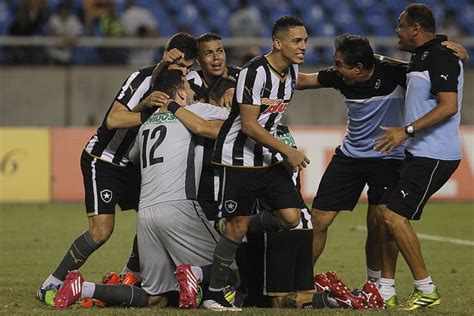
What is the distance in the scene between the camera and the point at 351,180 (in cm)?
882

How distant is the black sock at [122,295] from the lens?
772 cm

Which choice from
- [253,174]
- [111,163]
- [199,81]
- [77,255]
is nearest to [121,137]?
[111,163]

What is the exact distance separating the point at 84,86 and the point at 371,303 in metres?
12.4

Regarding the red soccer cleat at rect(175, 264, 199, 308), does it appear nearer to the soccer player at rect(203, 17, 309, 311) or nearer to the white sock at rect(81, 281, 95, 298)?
the soccer player at rect(203, 17, 309, 311)

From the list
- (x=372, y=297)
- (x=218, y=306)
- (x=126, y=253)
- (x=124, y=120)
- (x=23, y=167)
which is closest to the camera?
(x=218, y=306)

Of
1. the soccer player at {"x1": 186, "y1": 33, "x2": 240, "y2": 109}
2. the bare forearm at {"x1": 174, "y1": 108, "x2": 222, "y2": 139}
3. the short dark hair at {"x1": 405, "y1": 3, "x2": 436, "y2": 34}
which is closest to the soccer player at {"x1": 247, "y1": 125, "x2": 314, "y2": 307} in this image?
the bare forearm at {"x1": 174, "y1": 108, "x2": 222, "y2": 139}

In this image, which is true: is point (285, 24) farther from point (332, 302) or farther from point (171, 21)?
point (171, 21)

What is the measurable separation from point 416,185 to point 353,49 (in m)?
1.18

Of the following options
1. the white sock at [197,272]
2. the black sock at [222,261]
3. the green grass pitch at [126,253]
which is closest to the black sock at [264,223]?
the black sock at [222,261]

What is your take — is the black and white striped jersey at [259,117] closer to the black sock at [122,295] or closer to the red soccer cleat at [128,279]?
the black sock at [122,295]

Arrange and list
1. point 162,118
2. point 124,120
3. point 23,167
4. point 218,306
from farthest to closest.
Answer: point 23,167 → point 124,120 → point 162,118 → point 218,306

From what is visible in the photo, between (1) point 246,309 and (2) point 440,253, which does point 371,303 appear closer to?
(1) point 246,309

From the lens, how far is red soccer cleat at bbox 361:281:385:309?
7793 millimetres

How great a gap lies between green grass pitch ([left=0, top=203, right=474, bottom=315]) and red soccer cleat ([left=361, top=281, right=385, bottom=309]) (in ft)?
1.11
